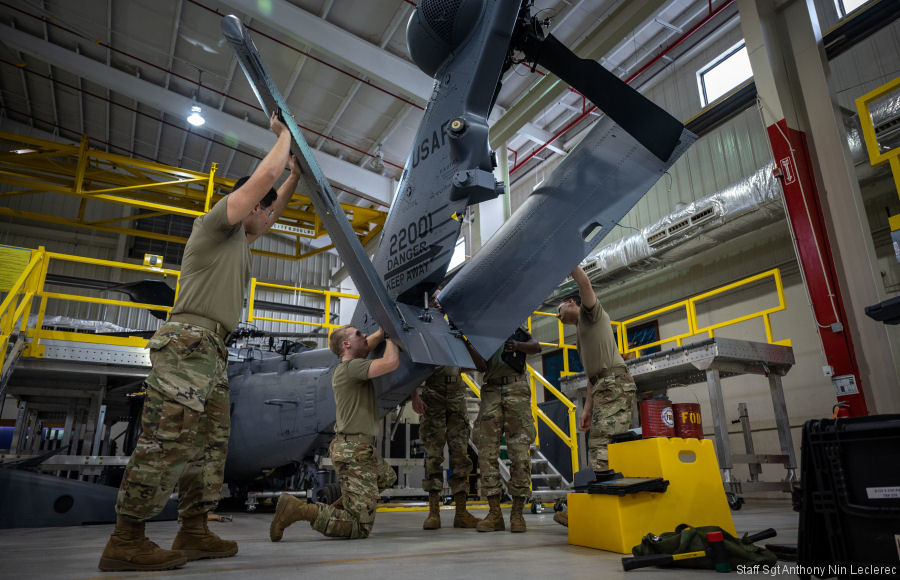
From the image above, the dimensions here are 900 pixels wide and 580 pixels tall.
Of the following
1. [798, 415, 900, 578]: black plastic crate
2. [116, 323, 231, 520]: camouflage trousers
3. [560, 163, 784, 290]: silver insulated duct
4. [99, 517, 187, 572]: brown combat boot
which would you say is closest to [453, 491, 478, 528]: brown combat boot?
[116, 323, 231, 520]: camouflage trousers

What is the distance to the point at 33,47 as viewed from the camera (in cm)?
1190

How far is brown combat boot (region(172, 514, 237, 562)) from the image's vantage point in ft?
8.73

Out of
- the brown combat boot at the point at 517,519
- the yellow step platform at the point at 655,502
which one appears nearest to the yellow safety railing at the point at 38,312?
the brown combat boot at the point at 517,519

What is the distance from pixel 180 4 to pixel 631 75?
31.5 ft

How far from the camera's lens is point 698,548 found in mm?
2281

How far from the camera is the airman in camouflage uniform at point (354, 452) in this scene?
134 inches

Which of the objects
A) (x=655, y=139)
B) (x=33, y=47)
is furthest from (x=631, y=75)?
(x=33, y=47)

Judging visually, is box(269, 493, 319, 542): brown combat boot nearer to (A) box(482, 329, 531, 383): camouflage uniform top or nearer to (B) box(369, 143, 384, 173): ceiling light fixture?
(A) box(482, 329, 531, 383): camouflage uniform top

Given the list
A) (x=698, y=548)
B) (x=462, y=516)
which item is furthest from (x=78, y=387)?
(x=698, y=548)

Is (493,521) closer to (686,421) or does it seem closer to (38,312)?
(686,421)

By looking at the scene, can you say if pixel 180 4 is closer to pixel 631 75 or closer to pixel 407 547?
pixel 631 75

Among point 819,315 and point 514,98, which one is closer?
point 819,315

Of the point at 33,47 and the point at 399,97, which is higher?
the point at 33,47

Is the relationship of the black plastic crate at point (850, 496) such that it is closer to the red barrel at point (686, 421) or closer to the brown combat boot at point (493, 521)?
the red barrel at point (686, 421)
